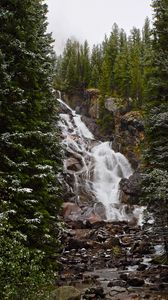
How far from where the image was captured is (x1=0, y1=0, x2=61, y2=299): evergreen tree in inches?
545

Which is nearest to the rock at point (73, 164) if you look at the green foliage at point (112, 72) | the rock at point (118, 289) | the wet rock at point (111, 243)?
the green foliage at point (112, 72)

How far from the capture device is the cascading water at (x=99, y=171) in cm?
4306

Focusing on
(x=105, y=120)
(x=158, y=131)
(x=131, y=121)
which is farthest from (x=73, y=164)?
(x=158, y=131)

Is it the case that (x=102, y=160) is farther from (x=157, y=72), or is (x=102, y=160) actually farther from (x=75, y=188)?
(x=157, y=72)

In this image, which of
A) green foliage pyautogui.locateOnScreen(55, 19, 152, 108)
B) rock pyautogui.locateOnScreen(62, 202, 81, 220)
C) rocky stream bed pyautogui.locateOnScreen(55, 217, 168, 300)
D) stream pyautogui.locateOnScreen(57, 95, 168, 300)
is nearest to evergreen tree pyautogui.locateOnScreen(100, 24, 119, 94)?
green foliage pyautogui.locateOnScreen(55, 19, 152, 108)

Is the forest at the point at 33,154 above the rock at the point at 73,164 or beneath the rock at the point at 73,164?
beneath

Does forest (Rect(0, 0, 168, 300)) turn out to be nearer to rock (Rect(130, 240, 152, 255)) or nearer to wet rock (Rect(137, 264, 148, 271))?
wet rock (Rect(137, 264, 148, 271))

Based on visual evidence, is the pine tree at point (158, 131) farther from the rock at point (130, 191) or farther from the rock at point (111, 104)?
the rock at point (111, 104)

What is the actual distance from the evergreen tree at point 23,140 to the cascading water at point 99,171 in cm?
2530

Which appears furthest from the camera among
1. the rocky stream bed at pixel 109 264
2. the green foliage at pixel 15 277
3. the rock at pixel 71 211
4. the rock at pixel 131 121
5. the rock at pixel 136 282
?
the rock at pixel 131 121

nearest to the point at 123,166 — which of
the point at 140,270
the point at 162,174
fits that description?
the point at 140,270

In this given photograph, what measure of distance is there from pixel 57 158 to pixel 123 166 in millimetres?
34913

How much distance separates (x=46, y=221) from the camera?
15664 mm

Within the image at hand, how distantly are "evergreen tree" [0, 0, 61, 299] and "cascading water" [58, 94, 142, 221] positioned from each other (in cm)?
2530
